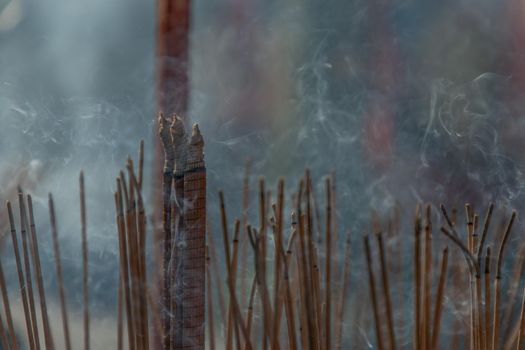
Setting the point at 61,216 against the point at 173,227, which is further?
the point at 61,216

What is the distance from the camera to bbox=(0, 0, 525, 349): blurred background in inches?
78.4

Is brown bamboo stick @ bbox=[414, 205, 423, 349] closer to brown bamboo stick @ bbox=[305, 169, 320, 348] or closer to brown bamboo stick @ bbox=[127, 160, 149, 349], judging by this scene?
Result: brown bamboo stick @ bbox=[305, 169, 320, 348]

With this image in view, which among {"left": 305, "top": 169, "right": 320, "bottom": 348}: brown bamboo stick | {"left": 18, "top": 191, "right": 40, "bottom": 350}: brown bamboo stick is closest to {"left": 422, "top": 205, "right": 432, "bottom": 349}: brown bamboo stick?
{"left": 305, "top": 169, "right": 320, "bottom": 348}: brown bamboo stick

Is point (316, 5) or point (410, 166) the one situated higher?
point (316, 5)

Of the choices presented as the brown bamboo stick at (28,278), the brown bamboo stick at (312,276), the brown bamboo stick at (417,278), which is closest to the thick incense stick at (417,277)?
the brown bamboo stick at (417,278)

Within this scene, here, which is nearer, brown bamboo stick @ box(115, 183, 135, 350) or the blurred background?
brown bamboo stick @ box(115, 183, 135, 350)

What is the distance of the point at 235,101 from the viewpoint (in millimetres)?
2051

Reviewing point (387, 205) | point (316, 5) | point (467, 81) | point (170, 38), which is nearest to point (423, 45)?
point (467, 81)

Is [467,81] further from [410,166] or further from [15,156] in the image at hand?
[15,156]

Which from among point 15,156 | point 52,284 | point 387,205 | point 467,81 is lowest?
point 52,284

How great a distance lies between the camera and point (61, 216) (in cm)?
Result: 208

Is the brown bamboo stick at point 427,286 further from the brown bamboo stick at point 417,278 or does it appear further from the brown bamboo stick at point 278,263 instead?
the brown bamboo stick at point 278,263

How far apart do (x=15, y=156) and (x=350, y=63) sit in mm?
968

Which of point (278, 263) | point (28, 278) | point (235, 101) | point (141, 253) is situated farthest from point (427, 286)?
point (235, 101)
